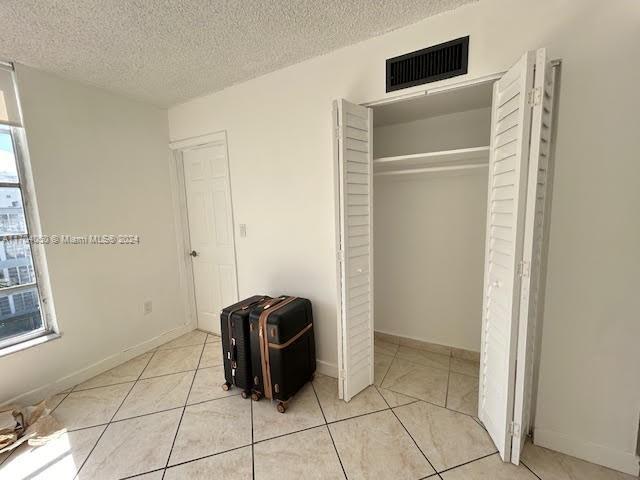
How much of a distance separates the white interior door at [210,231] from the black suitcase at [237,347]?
71 cm

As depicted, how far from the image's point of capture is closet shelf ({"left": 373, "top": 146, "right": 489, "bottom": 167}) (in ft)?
6.02

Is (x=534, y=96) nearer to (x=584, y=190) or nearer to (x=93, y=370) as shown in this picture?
(x=584, y=190)

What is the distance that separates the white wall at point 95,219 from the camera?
2027 mm

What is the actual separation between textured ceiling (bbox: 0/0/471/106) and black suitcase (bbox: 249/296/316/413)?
171 centimetres

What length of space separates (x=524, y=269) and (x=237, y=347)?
1.75 metres

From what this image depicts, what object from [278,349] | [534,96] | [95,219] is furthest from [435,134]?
[95,219]

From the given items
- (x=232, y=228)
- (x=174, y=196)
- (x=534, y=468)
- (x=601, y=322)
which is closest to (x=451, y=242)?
(x=601, y=322)

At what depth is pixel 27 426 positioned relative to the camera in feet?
5.79

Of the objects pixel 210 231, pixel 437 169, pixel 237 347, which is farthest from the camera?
pixel 210 231

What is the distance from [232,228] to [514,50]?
2.29 m

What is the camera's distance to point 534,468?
1.41m

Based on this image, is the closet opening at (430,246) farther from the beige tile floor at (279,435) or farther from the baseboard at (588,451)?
the baseboard at (588,451)

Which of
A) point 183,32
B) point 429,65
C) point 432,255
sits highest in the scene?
point 183,32

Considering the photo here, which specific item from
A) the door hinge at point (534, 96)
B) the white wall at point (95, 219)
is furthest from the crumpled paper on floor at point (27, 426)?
the door hinge at point (534, 96)
